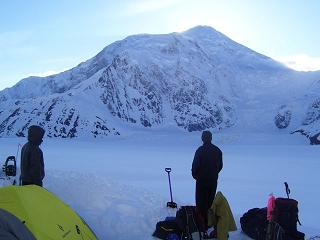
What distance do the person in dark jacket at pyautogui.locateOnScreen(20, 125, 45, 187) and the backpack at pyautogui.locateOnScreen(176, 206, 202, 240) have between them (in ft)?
8.47

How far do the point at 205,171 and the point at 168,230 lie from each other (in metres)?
1.25

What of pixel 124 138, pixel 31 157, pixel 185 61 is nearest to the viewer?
pixel 31 157

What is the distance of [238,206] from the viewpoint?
16172mm

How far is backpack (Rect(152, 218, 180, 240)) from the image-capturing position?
8.29 m

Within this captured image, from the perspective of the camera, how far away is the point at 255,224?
28.8 ft

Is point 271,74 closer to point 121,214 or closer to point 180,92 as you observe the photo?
point 180,92

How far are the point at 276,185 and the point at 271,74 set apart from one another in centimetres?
14553

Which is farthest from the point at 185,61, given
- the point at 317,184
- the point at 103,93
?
the point at 317,184

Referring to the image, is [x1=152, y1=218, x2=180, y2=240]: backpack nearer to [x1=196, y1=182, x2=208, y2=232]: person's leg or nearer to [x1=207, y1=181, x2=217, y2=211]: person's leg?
[x1=196, y1=182, x2=208, y2=232]: person's leg

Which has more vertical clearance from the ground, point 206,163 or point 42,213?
point 206,163

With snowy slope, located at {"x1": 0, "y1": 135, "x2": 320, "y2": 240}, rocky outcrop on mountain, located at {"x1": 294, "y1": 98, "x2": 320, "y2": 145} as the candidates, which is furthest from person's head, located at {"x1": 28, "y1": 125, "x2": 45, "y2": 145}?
rocky outcrop on mountain, located at {"x1": 294, "y1": 98, "x2": 320, "y2": 145}

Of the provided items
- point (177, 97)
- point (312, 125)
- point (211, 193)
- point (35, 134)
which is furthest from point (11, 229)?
point (177, 97)

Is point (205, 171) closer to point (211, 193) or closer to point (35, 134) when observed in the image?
point (211, 193)

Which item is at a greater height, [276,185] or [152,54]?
[152,54]
